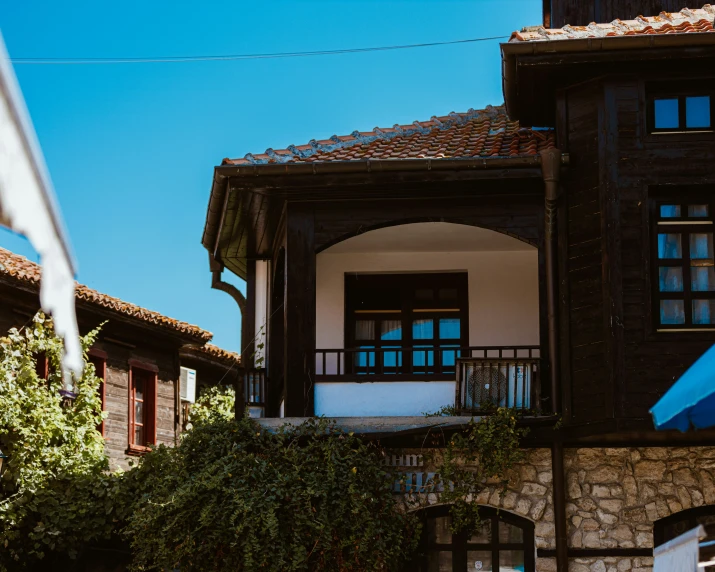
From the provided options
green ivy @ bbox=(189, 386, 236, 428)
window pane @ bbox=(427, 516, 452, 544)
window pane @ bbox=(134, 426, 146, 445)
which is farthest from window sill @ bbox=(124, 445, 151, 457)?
window pane @ bbox=(427, 516, 452, 544)

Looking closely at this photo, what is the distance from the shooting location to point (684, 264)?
39.2 feet

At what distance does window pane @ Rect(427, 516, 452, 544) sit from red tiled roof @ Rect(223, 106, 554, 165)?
12.7 ft

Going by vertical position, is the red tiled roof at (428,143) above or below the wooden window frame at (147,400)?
above

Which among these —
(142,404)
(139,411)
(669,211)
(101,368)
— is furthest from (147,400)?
(669,211)

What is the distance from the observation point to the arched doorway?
12.4m

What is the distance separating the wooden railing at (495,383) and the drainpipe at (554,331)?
0.82 ft

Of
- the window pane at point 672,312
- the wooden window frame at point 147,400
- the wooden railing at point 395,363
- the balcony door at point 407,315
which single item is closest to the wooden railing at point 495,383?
the wooden railing at point 395,363

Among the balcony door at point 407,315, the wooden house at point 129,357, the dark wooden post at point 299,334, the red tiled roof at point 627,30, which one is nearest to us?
the red tiled roof at point 627,30

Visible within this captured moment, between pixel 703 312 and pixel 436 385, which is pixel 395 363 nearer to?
pixel 436 385

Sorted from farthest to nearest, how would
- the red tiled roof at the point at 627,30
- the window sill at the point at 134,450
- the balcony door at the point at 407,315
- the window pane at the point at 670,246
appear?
the window sill at the point at 134,450 → the balcony door at the point at 407,315 → the red tiled roof at the point at 627,30 → the window pane at the point at 670,246

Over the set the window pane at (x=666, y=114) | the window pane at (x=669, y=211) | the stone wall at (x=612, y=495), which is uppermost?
the window pane at (x=666, y=114)

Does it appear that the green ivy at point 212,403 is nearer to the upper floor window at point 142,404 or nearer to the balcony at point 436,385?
the upper floor window at point 142,404

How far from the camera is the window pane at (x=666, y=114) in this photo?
12.3 m

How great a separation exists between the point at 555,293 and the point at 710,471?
239 centimetres
